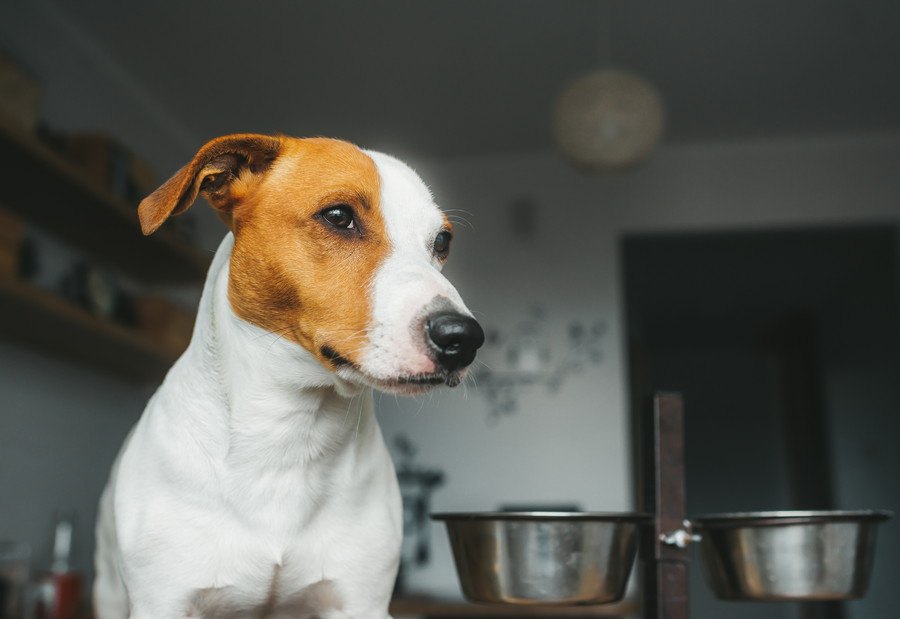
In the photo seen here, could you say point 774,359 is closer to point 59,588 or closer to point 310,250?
point 59,588

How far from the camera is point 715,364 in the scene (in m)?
8.09

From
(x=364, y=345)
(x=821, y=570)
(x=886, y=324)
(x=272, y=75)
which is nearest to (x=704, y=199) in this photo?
(x=886, y=324)

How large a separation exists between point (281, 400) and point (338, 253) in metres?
0.20

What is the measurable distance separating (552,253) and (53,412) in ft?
7.64

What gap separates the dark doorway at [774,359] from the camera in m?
4.76

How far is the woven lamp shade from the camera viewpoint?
2.79 meters

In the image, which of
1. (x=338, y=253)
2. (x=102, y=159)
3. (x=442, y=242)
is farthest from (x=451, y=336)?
(x=102, y=159)

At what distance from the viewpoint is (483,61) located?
11.6 ft

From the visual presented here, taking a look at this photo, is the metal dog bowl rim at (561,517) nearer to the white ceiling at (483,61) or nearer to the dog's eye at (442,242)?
the dog's eye at (442,242)

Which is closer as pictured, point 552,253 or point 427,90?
point 427,90

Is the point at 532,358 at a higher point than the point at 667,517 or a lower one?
higher

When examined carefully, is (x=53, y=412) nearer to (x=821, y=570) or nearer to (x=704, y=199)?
(x=821, y=570)

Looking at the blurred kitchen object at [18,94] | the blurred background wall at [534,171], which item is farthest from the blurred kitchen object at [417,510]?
the blurred kitchen object at [18,94]

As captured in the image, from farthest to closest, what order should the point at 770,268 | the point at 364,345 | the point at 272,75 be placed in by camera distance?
the point at 770,268, the point at 272,75, the point at 364,345
